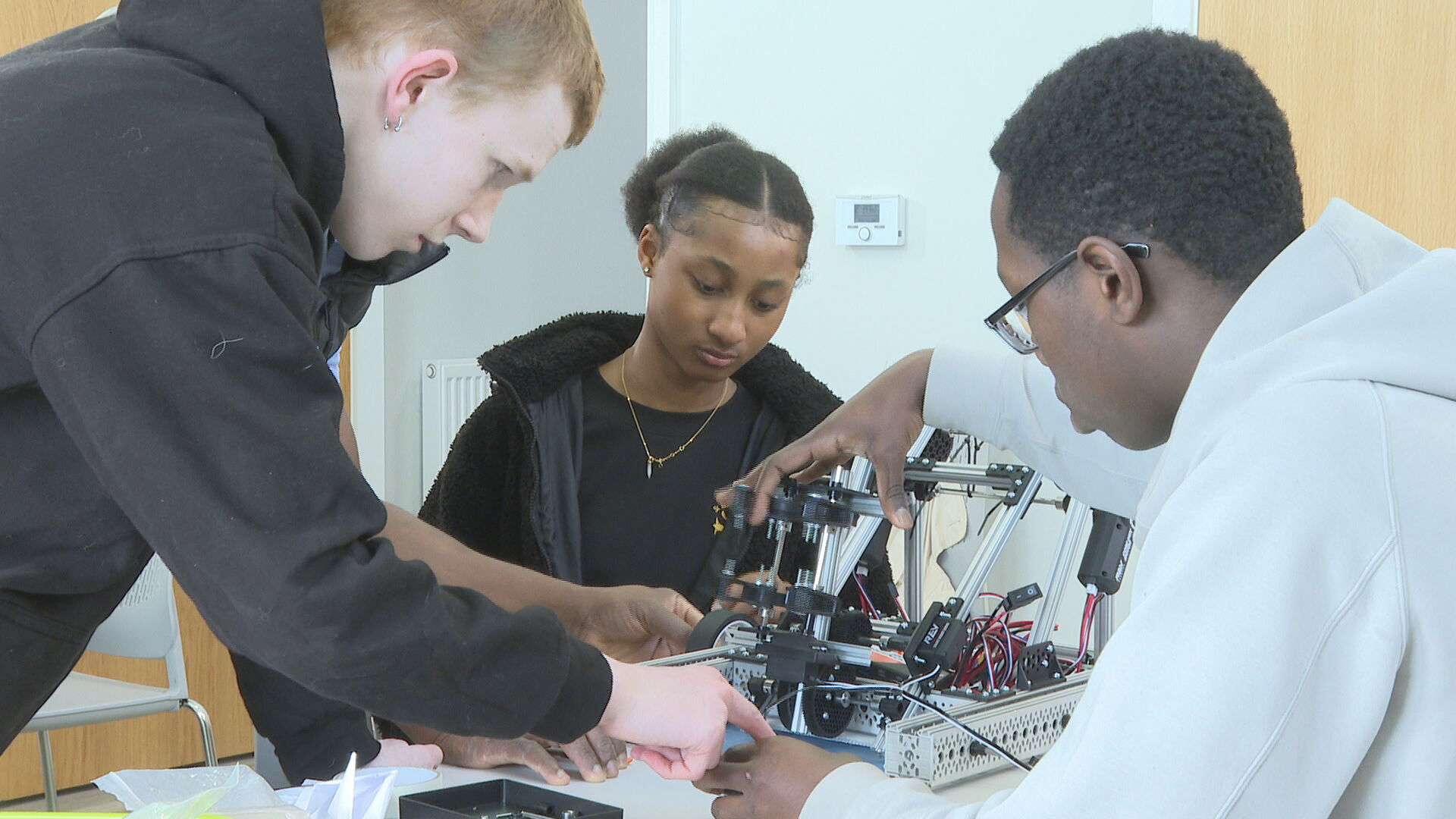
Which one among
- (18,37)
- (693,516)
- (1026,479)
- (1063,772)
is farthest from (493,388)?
(18,37)

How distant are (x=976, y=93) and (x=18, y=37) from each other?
7.48ft

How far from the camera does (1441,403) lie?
73cm

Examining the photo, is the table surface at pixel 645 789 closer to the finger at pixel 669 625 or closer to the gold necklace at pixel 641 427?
the finger at pixel 669 625

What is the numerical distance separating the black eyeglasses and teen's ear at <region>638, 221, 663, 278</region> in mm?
1031

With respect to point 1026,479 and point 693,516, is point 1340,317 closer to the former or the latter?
point 1026,479

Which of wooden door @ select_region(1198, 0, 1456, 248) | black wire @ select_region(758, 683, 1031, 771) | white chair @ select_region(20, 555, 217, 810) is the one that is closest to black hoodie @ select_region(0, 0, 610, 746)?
black wire @ select_region(758, 683, 1031, 771)

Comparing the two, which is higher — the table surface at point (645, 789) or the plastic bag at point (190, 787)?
the plastic bag at point (190, 787)

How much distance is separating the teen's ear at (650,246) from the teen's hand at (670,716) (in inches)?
44.8

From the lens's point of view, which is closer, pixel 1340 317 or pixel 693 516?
pixel 1340 317

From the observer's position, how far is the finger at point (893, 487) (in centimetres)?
133

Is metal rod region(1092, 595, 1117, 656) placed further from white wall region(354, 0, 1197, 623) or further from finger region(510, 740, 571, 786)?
white wall region(354, 0, 1197, 623)

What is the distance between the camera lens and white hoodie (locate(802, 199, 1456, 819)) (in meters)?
0.68

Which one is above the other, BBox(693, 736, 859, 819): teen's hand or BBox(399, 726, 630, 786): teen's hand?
BBox(693, 736, 859, 819): teen's hand

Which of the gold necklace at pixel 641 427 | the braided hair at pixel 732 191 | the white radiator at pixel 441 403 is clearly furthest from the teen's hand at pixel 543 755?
the white radiator at pixel 441 403
